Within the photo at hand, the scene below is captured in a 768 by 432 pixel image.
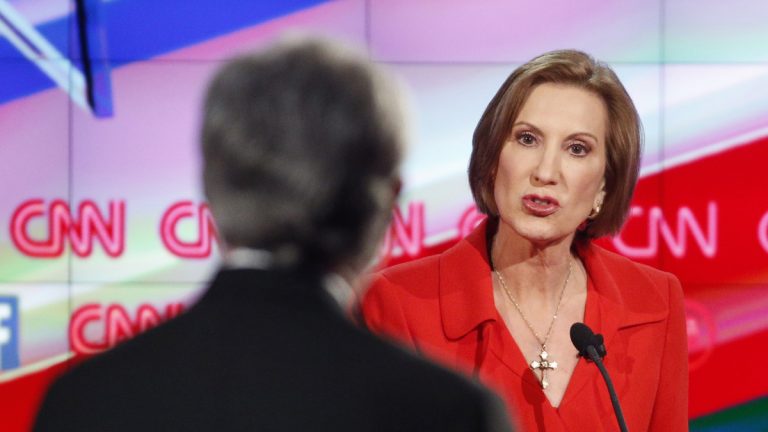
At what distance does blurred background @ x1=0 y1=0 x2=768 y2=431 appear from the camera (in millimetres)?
3723

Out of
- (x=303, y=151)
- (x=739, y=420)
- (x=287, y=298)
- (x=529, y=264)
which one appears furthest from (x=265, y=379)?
(x=739, y=420)

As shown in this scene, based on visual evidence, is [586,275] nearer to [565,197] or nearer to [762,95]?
[565,197]

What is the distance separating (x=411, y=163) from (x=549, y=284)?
1670mm

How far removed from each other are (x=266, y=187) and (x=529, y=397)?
1.17m

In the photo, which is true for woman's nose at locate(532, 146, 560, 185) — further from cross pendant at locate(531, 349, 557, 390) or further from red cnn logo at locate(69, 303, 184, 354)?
red cnn logo at locate(69, 303, 184, 354)

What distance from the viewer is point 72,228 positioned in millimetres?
3723

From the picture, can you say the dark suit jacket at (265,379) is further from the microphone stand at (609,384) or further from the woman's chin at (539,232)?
the woman's chin at (539,232)

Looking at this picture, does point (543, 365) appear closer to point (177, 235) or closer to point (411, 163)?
point (411, 163)

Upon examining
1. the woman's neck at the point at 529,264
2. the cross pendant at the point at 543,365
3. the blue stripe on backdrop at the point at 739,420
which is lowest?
the blue stripe on backdrop at the point at 739,420

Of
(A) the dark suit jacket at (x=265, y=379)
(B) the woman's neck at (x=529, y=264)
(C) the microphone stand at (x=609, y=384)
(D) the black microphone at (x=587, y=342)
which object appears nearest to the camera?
(A) the dark suit jacket at (x=265, y=379)

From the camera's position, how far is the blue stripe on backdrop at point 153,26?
3.74 meters

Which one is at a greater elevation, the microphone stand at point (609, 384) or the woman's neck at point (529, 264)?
the woman's neck at point (529, 264)

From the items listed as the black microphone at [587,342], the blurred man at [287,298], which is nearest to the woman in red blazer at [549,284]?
the black microphone at [587,342]

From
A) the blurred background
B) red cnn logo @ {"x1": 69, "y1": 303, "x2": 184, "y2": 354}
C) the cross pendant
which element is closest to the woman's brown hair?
the cross pendant
